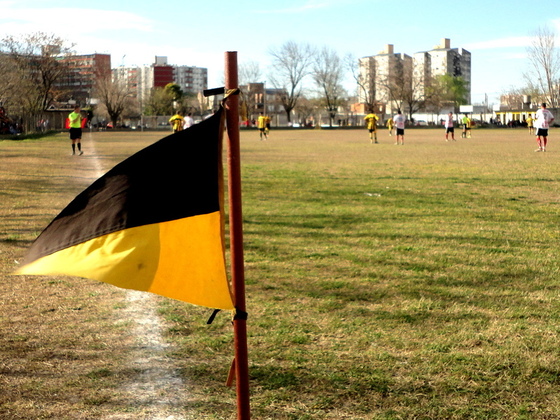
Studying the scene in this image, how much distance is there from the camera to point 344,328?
207 inches

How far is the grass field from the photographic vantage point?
3.93m

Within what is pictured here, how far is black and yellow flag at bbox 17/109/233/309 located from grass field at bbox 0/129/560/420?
1131 mm

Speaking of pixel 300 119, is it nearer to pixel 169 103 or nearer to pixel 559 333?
pixel 169 103

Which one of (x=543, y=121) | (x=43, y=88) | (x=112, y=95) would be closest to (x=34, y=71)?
(x=43, y=88)

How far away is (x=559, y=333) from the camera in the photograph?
5117mm

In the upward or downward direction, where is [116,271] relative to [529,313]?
upward

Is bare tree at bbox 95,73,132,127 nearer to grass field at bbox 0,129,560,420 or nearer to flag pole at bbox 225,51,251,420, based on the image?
grass field at bbox 0,129,560,420

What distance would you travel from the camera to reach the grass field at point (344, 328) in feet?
12.9

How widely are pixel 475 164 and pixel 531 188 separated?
313 inches

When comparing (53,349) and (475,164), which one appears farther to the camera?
(475,164)

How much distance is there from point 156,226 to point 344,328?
8.76ft

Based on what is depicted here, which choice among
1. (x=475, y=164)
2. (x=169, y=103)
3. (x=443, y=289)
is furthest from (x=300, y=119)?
(x=443, y=289)

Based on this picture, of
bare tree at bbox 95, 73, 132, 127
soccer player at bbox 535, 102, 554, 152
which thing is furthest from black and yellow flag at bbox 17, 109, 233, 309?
bare tree at bbox 95, 73, 132, 127

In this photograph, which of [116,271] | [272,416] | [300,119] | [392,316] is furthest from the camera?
[300,119]
